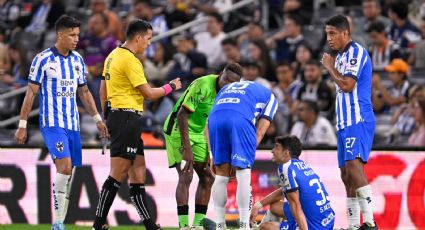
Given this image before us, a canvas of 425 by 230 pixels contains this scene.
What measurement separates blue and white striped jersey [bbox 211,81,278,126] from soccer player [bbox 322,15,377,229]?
0.80 m

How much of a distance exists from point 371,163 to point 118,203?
12.5ft

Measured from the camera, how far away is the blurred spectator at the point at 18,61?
2227 centimetres

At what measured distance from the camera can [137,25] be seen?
13539mm

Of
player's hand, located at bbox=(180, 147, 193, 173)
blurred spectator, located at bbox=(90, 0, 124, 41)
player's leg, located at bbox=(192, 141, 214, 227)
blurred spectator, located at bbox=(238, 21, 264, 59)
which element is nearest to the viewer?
player's hand, located at bbox=(180, 147, 193, 173)

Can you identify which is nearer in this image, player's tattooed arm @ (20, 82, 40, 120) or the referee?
the referee

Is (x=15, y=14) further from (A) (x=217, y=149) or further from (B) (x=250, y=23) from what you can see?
(A) (x=217, y=149)

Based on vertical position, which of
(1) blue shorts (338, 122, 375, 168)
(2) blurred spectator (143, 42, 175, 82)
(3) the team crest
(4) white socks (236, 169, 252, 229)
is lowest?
(4) white socks (236, 169, 252, 229)

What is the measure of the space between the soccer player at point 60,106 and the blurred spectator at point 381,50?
23.9 ft

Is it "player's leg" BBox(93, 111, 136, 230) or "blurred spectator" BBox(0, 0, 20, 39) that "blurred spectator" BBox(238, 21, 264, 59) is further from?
"player's leg" BBox(93, 111, 136, 230)

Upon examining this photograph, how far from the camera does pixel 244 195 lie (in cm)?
1301

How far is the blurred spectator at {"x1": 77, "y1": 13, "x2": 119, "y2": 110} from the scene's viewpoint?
70.4 ft

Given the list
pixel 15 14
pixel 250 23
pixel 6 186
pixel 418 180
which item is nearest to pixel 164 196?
pixel 6 186

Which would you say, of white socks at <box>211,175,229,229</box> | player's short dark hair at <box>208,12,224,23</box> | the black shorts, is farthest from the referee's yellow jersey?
player's short dark hair at <box>208,12,224,23</box>

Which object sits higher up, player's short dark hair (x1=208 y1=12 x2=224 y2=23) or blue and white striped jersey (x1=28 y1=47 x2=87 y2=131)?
player's short dark hair (x1=208 y1=12 x2=224 y2=23)
